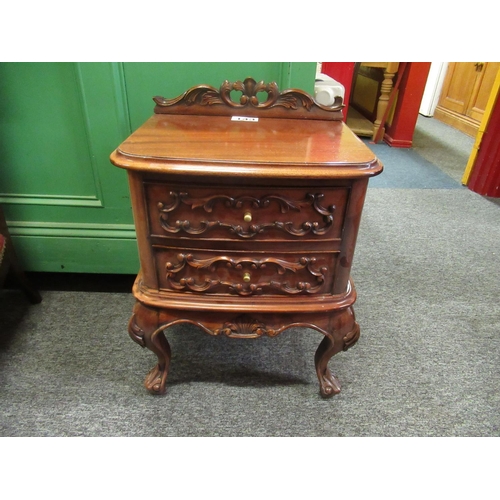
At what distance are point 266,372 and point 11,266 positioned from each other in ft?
2.74

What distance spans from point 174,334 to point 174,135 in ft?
2.15

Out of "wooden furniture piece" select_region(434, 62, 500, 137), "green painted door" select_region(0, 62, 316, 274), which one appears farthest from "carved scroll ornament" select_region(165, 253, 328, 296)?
"wooden furniture piece" select_region(434, 62, 500, 137)

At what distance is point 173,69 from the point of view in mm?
946

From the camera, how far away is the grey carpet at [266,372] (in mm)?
872

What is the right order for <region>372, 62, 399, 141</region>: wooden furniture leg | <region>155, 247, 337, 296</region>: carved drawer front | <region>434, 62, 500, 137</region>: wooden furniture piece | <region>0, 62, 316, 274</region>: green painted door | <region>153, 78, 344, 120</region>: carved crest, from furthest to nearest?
<region>434, 62, 500, 137</region>: wooden furniture piece < <region>372, 62, 399, 141</region>: wooden furniture leg < <region>0, 62, 316, 274</region>: green painted door < <region>153, 78, 344, 120</region>: carved crest < <region>155, 247, 337, 296</region>: carved drawer front

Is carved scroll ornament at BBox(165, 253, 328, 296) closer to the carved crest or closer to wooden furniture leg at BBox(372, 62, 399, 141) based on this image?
the carved crest

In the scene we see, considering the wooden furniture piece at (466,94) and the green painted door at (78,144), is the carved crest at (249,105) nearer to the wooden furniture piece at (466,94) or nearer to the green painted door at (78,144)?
the green painted door at (78,144)

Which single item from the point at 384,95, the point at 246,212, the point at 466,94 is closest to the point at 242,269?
the point at 246,212

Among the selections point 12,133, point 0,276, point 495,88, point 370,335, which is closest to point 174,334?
point 0,276

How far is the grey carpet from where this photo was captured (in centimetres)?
87

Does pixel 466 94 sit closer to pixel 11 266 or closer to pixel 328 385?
pixel 328 385

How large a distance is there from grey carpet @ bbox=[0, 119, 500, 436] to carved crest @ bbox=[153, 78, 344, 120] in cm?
66

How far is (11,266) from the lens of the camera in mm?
1108

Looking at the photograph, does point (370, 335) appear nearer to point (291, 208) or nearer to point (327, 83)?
point (291, 208)
